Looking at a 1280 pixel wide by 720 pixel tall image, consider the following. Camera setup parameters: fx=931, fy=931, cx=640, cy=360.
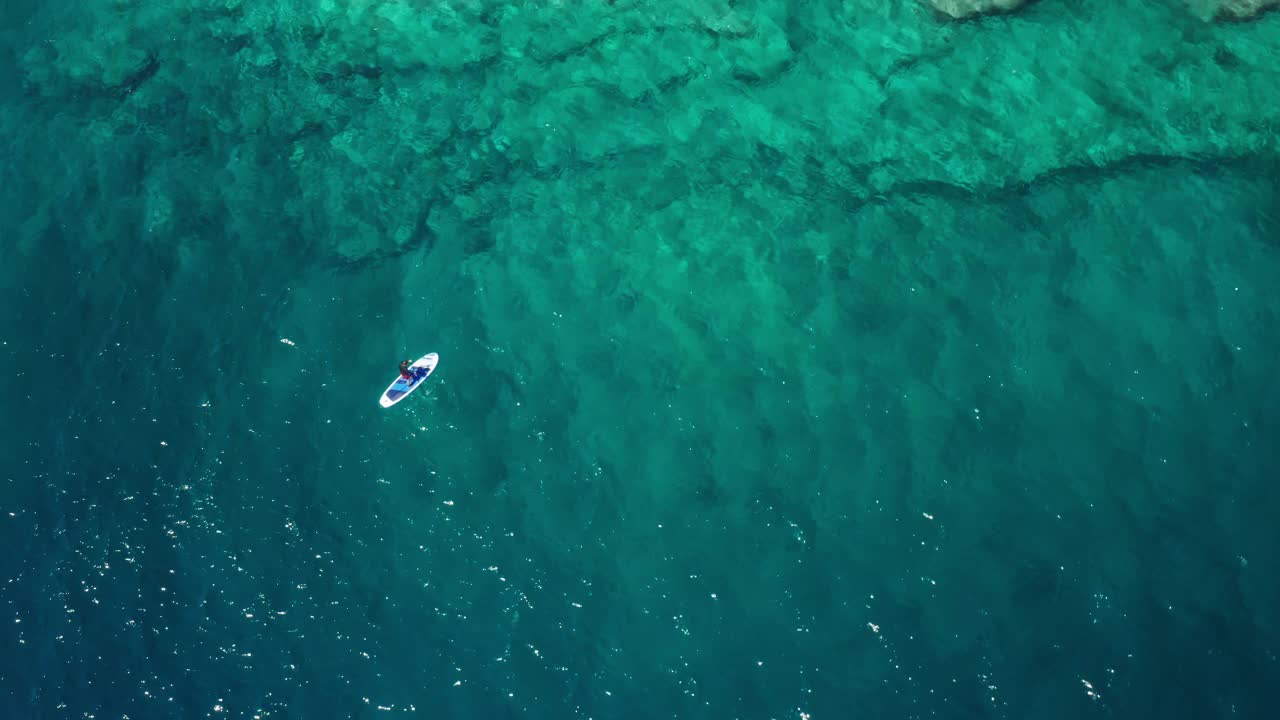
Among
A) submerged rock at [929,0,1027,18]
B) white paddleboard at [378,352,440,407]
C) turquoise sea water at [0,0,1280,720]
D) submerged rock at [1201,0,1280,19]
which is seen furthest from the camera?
submerged rock at [929,0,1027,18]

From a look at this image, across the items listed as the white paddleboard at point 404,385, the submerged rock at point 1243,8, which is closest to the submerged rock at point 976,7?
the submerged rock at point 1243,8

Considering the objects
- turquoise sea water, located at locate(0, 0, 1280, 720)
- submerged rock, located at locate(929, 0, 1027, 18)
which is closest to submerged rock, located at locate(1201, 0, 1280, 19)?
turquoise sea water, located at locate(0, 0, 1280, 720)

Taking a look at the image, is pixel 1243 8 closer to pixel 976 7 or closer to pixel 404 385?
pixel 976 7

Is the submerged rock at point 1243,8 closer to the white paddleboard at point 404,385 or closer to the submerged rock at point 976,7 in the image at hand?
the submerged rock at point 976,7

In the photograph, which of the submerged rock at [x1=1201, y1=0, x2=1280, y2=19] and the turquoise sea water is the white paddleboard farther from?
the submerged rock at [x1=1201, y1=0, x2=1280, y2=19]

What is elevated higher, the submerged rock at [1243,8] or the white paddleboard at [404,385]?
the submerged rock at [1243,8]

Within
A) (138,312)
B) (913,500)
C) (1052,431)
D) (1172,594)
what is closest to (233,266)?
(138,312)
